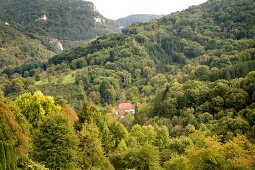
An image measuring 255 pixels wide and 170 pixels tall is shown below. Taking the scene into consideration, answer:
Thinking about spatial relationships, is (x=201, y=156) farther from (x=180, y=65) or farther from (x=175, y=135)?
(x=180, y=65)

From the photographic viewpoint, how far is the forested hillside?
4653cm

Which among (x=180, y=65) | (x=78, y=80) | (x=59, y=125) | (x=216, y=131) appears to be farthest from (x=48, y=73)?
(x=59, y=125)

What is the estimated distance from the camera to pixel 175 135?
9112 centimetres

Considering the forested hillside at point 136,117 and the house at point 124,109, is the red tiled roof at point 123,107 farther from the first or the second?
the forested hillside at point 136,117

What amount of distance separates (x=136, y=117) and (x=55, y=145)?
68360 mm

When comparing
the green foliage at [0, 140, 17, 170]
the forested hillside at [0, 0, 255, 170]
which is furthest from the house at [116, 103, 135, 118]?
the green foliage at [0, 140, 17, 170]

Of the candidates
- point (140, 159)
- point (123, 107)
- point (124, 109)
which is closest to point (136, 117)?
point (124, 109)

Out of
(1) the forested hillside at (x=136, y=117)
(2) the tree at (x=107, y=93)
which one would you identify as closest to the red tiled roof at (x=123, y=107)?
(1) the forested hillside at (x=136, y=117)

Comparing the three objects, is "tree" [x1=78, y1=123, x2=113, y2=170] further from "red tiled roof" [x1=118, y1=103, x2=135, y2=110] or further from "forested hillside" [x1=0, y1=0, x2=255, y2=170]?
"red tiled roof" [x1=118, y1=103, x2=135, y2=110]

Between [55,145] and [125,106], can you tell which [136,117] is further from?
[55,145]

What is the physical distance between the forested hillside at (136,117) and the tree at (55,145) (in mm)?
107

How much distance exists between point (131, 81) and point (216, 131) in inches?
4236

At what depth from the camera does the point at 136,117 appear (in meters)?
113

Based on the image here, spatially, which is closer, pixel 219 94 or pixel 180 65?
pixel 219 94
